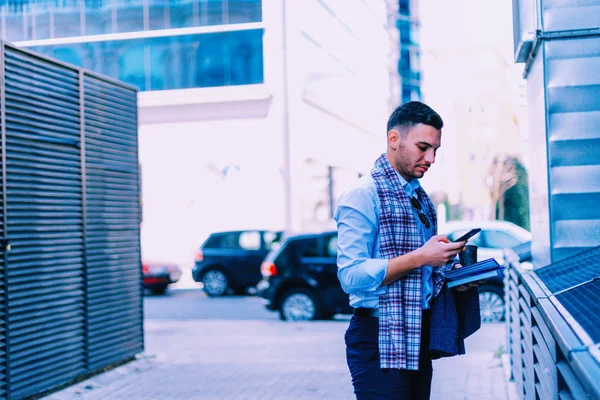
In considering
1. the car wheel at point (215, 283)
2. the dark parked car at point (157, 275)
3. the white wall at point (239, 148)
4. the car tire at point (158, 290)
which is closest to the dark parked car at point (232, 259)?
the car wheel at point (215, 283)

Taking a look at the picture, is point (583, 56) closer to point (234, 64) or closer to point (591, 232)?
point (591, 232)

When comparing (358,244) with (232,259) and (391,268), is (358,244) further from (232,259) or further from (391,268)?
(232,259)

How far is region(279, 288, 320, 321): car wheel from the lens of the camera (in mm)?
14211

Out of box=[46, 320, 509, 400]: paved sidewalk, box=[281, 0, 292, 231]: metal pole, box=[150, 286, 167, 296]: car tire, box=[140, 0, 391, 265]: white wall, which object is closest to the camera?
box=[46, 320, 509, 400]: paved sidewalk

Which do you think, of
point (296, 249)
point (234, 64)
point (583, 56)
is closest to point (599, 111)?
point (583, 56)

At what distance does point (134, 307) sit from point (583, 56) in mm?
5630

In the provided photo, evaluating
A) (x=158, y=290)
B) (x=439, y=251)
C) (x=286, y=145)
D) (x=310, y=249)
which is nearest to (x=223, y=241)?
(x=158, y=290)

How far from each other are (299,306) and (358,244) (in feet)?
36.7

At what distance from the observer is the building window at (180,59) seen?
2834cm

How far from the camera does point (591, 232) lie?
579 cm

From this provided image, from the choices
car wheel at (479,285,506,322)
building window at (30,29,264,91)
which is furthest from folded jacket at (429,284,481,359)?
building window at (30,29,264,91)

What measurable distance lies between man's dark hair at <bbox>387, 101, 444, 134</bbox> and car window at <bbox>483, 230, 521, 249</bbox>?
39.0 feet

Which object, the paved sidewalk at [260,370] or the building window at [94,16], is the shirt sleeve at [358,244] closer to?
the paved sidewalk at [260,370]

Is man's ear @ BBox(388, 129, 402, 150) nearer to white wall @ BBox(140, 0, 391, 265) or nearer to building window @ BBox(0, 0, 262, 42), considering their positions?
white wall @ BBox(140, 0, 391, 265)
